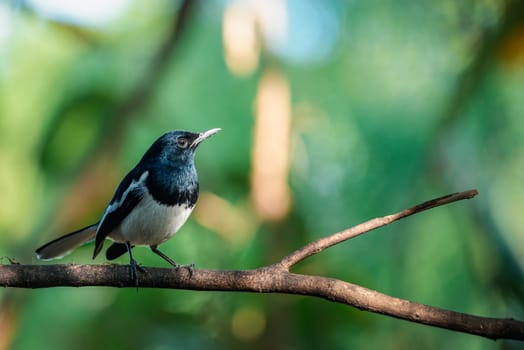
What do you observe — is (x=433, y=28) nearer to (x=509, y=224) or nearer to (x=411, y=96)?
(x=411, y=96)

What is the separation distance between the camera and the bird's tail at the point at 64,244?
9.56 ft

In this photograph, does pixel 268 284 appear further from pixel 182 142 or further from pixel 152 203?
pixel 182 142

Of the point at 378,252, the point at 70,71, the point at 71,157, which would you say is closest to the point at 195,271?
the point at 71,157

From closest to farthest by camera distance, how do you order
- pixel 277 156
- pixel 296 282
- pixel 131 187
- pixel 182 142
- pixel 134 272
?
pixel 296 282 → pixel 134 272 → pixel 131 187 → pixel 182 142 → pixel 277 156

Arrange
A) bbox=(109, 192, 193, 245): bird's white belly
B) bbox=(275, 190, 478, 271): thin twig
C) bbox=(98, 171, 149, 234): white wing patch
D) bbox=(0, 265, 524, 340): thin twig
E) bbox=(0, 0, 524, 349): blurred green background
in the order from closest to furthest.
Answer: bbox=(0, 265, 524, 340): thin twig < bbox=(275, 190, 478, 271): thin twig < bbox=(109, 192, 193, 245): bird's white belly < bbox=(98, 171, 149, 234): white wing patch < bbox=(0, 0, 524, 349): blurred green background

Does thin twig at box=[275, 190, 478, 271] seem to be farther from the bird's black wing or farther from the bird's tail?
the bird's tail

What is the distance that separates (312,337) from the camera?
3.99m

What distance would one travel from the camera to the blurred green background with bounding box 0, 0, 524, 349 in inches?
154

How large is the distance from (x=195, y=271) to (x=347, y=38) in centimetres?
384

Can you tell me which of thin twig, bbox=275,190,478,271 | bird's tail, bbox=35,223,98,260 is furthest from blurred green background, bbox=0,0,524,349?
thin twig, bbox=275,190,478,271

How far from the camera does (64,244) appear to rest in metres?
2.97

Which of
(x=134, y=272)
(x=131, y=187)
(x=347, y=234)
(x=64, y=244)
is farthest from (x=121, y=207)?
(x=347, y=234)

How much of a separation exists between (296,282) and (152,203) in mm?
1050

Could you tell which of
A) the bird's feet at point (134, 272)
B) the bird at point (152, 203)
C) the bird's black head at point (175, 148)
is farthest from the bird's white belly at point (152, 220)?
the bird's feet at point (134, 272)
